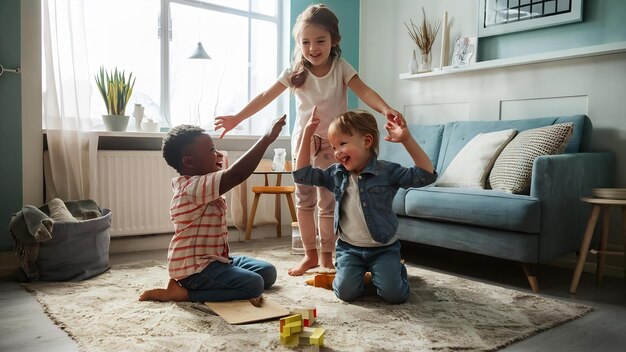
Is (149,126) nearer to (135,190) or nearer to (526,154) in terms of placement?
(135,190)

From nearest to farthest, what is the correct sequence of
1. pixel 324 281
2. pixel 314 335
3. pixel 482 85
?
pixel 314 335, pixel 324 281, pixel 482 85

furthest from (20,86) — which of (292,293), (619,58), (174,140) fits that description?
(619,58)

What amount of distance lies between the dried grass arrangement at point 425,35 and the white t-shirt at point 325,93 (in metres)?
1.47

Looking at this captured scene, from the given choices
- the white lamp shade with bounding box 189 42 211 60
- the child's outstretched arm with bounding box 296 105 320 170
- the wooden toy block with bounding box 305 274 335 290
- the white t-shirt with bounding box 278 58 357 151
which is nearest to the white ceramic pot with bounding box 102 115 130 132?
the white lamp shade with bounding box 189 42 211 60

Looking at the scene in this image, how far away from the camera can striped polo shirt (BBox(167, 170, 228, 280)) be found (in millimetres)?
1969

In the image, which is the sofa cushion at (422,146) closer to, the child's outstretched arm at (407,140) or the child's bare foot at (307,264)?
the child's bare foot at (307,264)

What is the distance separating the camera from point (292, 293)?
2164 millimetres

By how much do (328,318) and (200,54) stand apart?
2.41 m

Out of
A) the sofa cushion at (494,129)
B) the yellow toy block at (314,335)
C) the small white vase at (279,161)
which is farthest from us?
the small white vase at (279,161)

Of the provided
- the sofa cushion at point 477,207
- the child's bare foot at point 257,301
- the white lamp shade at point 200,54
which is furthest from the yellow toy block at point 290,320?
the white lamp shade at point 200,54

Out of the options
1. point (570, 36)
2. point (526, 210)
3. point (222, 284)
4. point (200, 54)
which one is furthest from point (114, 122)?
point (570, 36)

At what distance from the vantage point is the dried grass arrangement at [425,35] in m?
3.69

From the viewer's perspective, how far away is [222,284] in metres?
1.99

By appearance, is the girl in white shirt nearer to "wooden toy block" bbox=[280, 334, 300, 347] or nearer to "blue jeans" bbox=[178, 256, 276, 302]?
"blue jeans" bbox=[178, 256, 276, 302]
